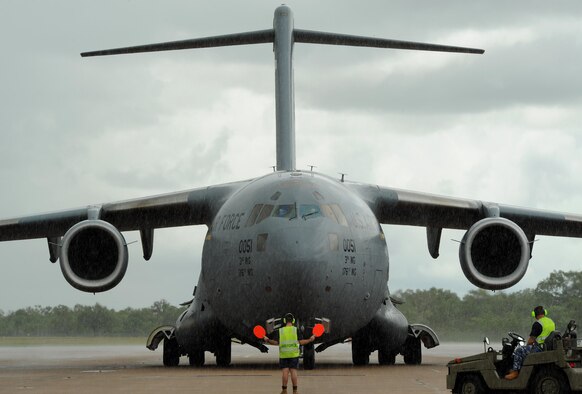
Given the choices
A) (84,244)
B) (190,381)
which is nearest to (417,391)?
(190,381)

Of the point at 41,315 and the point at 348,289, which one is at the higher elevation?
the point at 348,289

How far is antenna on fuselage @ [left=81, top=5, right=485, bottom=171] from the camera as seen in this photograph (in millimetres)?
21594

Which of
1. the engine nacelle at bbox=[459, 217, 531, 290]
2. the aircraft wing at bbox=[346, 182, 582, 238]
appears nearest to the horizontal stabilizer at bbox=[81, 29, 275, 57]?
the aircraft wing at bbox=[346, 182, 582, 238]

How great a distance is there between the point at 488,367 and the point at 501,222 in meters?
7.23

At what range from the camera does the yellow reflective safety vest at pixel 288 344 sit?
13.5 meters

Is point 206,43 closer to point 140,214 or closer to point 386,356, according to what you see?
point 140,214

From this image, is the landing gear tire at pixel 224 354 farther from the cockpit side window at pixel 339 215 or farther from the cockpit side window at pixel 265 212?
the cockpit side window at pixel 339 215

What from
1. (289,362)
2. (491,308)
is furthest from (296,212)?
(491,308)

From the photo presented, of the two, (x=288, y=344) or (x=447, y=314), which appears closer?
(x=288, y=344)

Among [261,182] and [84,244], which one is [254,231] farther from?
[84,244]

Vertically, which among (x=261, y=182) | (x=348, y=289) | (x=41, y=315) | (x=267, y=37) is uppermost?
(x=267, y=37)

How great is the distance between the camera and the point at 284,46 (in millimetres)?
22938

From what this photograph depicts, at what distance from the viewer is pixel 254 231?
1694cm

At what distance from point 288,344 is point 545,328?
317 centimetres
